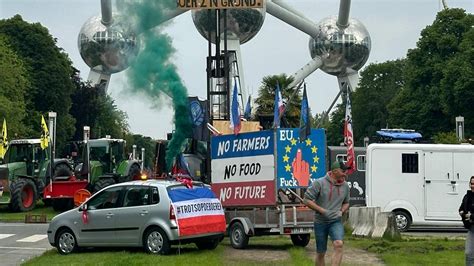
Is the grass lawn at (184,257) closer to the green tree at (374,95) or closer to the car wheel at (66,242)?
the car wheel at (66,242)

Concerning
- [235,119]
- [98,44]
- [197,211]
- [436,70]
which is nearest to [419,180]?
[235,119]

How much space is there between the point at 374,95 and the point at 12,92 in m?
46.7

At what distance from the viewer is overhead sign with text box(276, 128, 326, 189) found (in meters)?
18.7

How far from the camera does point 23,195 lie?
33156 millimetres

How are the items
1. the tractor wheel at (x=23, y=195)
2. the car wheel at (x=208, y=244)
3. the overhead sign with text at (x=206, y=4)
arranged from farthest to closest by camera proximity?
the tractor wheel at (x=23, y=195), the overhead sign with text at (x=206, y=4), the car wheel at (x=208, y=244)

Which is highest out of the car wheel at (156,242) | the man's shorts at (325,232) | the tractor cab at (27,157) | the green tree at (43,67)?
the green tree at (43,67)

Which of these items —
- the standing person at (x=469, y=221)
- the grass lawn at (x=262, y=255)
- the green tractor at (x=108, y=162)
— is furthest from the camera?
the green tractor at (x=108, y=162)

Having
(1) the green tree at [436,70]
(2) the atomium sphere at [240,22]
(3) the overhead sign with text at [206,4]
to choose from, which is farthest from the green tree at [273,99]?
(3) the overhead sign with text at [206,4]

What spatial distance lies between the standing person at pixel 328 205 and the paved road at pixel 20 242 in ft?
22.9

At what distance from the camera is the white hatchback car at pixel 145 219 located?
17.2 meters

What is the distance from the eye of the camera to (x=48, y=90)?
72.8 m

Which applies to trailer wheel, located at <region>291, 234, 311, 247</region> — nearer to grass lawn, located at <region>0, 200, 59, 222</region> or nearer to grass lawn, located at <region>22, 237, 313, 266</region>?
grass lawn, located at <region>22, 237, 313, 266</region>

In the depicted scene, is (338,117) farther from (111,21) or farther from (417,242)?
(417,242)

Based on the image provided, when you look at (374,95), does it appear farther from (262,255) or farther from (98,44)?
(262,255)
